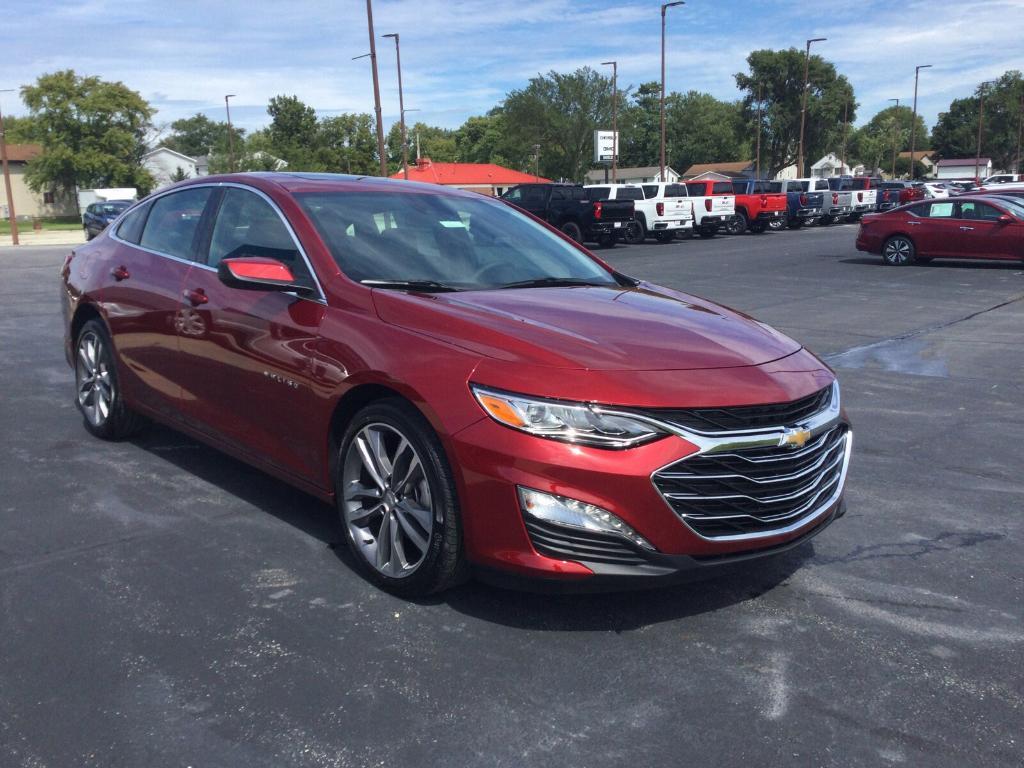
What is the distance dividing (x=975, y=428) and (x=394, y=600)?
181 inches

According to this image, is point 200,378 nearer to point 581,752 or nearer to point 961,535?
point 581,752

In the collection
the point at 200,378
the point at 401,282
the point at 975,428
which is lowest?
the point at 975,428

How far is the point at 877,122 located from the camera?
161 m

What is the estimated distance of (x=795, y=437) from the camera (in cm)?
340

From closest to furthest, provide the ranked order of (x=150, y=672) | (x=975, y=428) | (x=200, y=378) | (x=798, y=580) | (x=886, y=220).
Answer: (x=150, y=672)
(x=798, y=580)
(x=200, y=378)
(x=975, y=428)
(x=886, y=220)

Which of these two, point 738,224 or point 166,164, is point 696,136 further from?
point 738,224

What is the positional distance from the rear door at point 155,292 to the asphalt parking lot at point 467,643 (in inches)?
20.9

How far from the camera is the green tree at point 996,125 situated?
114125mm

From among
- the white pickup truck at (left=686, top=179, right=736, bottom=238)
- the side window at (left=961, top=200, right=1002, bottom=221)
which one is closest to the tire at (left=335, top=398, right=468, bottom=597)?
the side window at (left=961, top=200, right=1002, bottom=221)

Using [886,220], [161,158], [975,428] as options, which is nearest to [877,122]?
[161,158]

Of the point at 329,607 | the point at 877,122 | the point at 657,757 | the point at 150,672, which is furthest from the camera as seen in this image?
the point at 877,122

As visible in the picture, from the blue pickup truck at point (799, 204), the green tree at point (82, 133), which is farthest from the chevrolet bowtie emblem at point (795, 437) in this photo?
the green tree at point (82, 133)

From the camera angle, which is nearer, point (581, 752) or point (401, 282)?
point (581, 752)

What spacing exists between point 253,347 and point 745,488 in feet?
7.34
